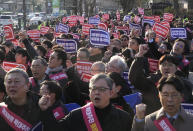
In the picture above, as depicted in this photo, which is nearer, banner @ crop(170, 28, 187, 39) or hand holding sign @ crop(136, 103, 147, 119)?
hand holding sign @ crop(136, 103, 147, 119)

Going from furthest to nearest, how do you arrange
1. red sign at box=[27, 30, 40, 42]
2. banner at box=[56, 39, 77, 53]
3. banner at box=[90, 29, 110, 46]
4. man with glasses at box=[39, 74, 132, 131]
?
red sign at box=[27, 30, 40, 42] < banner at box=[90, 29, 110, 46] < banner at box=[56, 39, 77, 53] < man with glasses at box=[39, 74, 132, 131]

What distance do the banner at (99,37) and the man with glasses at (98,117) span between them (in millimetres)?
5869

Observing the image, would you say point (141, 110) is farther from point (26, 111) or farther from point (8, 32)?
point (8, 32)

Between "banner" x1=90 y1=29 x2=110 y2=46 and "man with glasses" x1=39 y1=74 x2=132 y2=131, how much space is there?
5869mm

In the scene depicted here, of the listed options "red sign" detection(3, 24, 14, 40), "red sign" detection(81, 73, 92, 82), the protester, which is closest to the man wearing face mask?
"red sign" detection(81, 73, 92, 82)

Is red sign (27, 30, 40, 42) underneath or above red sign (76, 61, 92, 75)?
above

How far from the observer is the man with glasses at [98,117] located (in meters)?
4.10

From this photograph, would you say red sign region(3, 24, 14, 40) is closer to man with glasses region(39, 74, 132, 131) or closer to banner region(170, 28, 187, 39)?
banner region(170, 28, 187, 39)

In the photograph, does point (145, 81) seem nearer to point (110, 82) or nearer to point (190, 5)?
point (110, 82)

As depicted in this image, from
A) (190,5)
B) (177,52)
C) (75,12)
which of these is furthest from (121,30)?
(190,5)

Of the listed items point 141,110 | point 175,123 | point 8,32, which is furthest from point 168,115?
point 8,32

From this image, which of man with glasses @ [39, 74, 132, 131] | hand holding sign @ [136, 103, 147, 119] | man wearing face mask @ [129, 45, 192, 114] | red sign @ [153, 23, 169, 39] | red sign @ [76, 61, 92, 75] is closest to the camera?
hand holding sign @ [136, 103, 147, 119]

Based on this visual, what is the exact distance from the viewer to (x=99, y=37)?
10172 millimetres

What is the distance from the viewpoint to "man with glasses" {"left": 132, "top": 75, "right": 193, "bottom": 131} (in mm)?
3805
